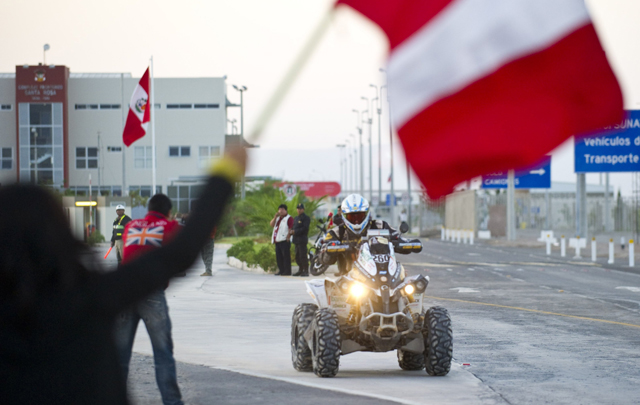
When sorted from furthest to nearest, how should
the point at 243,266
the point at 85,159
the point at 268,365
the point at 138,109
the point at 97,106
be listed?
the point at 97,106
the point at 85,159
the point at 243,266
the point at 138,109
the point at 268,365

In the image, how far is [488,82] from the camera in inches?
144

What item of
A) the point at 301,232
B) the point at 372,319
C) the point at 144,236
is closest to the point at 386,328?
the point at 372,319

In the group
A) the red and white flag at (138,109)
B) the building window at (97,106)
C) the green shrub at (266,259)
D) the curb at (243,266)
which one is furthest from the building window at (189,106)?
→ the green shrub at (266,259)

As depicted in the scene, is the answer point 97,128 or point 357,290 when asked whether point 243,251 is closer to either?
point 357,290

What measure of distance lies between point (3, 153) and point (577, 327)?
7276 centimetres

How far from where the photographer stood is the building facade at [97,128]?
78125 mm

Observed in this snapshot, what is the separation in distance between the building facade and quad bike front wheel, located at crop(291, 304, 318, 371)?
68.5m

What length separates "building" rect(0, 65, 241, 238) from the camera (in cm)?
7812

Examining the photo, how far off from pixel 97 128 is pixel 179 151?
7.24 metres

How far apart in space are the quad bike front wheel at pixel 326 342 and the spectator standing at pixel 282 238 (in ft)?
50.9

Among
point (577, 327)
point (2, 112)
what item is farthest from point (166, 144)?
point (577, 327)

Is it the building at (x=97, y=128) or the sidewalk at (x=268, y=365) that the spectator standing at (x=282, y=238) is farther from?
the building at (x=97, y=128)

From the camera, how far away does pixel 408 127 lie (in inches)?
145

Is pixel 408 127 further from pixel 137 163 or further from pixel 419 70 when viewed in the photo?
pixel 137 163
